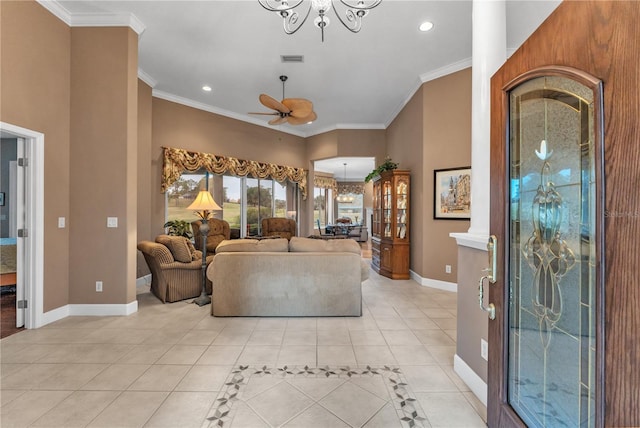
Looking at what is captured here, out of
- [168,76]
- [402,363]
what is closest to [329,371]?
[402,363]

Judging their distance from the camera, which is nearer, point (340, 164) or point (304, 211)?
point (304, 211)

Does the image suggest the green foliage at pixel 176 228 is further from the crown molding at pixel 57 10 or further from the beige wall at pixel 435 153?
the beige wall at pixel 435 153

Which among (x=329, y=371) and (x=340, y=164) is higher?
(x=340, y=164)

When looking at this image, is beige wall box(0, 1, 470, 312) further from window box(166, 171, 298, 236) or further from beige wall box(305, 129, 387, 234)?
beige wall box(305, 129, 387, 234)

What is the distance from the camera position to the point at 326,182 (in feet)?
39.4

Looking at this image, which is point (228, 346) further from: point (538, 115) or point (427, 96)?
point (427, 96)

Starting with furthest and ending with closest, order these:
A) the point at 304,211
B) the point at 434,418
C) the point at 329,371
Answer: the point at 304,211
the point at 329,371
the point at 434,418

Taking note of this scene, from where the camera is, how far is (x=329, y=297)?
3221mm

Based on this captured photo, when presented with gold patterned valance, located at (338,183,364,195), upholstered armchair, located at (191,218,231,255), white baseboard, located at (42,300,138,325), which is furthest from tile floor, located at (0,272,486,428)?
gold patterned valance, located at (338,183,364,195)

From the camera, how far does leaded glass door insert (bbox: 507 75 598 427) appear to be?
91 cm

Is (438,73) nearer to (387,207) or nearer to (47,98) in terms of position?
(387,207)

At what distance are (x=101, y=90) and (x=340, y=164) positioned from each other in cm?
769

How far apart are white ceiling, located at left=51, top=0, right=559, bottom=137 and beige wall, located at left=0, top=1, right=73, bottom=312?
14.5 inches

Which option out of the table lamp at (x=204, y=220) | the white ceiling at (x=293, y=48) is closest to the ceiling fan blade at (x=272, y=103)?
the white ceiling at (x=293, y=48)
